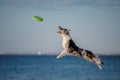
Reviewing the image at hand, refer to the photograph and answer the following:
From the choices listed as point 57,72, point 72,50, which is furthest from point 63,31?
point 57,72

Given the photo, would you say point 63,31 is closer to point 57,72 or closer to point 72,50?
point 72,50

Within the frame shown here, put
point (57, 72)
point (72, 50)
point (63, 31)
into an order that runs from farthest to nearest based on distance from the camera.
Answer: point (57, 72), point (63, 31), point (72, 50)

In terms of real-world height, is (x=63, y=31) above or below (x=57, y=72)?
above

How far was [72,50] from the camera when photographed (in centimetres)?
632

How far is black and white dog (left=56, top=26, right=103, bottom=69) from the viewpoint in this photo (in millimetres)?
6285

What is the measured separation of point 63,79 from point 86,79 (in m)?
1.50

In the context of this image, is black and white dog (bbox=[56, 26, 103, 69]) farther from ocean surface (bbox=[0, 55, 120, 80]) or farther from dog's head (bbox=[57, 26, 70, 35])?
ocean surface (bbox=[0, 55, 120, 80])

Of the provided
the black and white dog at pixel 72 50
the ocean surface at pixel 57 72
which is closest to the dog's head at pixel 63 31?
the black and white dog at pixel 72 50

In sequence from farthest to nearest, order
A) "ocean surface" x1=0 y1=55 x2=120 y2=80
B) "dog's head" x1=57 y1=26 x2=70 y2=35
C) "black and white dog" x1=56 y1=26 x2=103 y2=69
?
"ocean surface" x1=0 y1=55 x2=120 y2=80 → "dog's head" x1=57 y1=26 x2=70 y2=35 → "black and white dog" x1=56 y1=26 x2=103 y2=69

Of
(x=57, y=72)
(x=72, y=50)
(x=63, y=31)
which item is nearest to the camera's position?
(x=72, y=50)

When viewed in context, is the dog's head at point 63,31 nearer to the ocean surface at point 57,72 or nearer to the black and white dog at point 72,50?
the black and white dog at point 72,50

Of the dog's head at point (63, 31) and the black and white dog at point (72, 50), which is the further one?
the dog's head at point (63, 31)

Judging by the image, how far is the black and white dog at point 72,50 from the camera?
6285 mm

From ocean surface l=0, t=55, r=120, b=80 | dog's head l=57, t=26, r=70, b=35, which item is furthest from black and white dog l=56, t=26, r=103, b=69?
ocean surface l=0, t=55, r=120, b=80
